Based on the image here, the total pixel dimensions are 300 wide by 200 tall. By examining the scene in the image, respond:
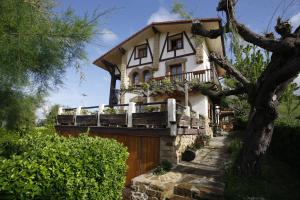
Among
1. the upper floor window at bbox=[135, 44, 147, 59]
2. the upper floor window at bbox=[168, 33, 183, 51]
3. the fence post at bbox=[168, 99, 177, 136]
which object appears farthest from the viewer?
the upper floor window at bbox=[135, 44, 147, 59]

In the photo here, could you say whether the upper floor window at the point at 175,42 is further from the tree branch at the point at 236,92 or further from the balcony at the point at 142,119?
the tree branch at the point at 236,92

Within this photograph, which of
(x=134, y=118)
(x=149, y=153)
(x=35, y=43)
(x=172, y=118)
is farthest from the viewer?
(x=134, y=118)

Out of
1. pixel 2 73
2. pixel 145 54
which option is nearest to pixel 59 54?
pixel 2 73

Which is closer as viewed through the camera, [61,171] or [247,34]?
[61,171]

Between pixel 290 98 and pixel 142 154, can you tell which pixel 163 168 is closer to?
pixel 142 154

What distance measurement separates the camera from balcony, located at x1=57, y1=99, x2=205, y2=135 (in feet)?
27.4

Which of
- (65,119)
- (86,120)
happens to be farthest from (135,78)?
(86,120)

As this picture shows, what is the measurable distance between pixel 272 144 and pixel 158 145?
6.20 metres

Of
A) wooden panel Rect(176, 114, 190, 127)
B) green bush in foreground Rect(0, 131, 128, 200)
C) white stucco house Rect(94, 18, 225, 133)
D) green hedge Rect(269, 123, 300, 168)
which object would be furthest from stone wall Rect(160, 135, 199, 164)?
white stucco house Rect(94, 18, 225, 133)

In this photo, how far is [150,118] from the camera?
891 centimetres

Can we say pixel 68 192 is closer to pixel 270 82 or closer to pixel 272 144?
pixel 270 82

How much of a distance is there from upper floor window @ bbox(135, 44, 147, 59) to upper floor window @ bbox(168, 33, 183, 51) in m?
2.66

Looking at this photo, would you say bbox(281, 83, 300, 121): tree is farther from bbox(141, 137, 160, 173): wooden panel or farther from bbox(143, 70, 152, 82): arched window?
bbox(141, 137, 160, 173): wooden panel

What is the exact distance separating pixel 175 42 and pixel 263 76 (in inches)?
514
